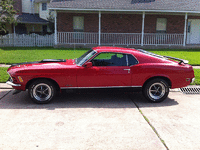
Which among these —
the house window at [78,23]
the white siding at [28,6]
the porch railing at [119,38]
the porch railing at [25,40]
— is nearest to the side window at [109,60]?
the porch railing at [119,38]

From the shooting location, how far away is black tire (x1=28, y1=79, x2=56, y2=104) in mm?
5434

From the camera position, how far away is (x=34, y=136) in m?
3.83

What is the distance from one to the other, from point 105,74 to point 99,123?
5.04ft

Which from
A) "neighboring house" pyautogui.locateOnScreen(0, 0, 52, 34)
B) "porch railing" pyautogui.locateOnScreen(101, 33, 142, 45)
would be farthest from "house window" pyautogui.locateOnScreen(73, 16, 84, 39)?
"neighboring house" pyautogui.locateOnScreen(0, 0, 52, 34)

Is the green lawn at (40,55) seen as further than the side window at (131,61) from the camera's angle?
Yes

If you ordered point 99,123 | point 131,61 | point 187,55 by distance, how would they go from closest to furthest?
point 99,123 < point 131,61 < point 187,55

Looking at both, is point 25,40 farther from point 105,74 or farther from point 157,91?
point 157,91

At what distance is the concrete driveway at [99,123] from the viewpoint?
363 cm

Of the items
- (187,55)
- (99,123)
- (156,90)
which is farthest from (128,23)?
(99,123)

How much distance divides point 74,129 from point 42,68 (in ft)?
6.68

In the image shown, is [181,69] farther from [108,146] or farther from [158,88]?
[108,146]

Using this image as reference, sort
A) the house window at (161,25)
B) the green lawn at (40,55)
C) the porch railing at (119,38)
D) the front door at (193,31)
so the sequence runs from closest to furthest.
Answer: the green lawn at (40,55) < the porch railing at (119,38) < the house window at (161,25) < the front door at (193,31)

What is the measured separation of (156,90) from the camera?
229 inches

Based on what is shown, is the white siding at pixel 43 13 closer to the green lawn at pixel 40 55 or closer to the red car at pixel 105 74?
the green lawn at pixel 40 55
